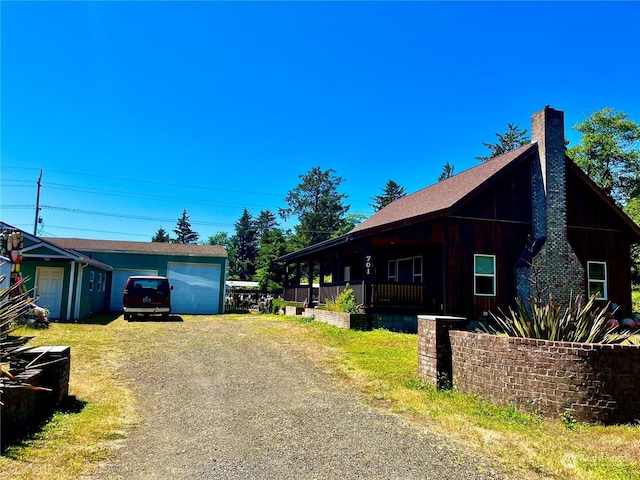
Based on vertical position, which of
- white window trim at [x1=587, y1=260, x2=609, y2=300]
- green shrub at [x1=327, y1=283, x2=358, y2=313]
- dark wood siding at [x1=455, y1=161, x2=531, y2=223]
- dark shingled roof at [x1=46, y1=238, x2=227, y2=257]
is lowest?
green shrub at [x1=327, y1=283, x2=358, y2=313]

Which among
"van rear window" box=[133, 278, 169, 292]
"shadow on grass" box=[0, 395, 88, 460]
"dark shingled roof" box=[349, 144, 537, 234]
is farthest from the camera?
"van rear window" box=[133, 278, 169, 292]

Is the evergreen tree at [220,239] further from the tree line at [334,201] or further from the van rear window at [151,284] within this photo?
the van rear window at [151,284]

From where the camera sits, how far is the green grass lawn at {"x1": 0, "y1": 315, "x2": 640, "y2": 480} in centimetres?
440

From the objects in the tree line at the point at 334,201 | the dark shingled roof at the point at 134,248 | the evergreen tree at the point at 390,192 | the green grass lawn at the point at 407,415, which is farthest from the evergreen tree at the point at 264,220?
the green grass lawn at the point at 407,415

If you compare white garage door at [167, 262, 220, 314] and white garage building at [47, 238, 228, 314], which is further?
white garage door at [167, 262, 220, 314]

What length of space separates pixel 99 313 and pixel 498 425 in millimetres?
21545

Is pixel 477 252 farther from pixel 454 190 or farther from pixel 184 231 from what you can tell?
pixel 184 231

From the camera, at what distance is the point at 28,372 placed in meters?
5.41

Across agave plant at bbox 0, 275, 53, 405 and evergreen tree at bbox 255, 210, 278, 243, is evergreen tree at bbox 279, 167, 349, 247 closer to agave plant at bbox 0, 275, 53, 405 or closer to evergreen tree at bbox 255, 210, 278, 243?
evergreen tree at bbox 255, 210, 278, 243

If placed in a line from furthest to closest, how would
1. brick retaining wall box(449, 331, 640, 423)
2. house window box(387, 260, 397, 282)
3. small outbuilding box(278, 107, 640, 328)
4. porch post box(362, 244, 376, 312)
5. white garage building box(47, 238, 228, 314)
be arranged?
white garage building box(47, 238, 228, 314), house window box(387, 260, 397, 282), small outbuilding box(278, 107, 640, 328), porch post box(362, 244, 376, 312), brick retaining wall box(449, 331, 640, 423)

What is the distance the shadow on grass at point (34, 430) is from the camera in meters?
4.45

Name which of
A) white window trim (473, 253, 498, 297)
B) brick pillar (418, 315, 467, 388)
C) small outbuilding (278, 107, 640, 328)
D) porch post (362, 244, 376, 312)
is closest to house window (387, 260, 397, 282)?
small outbuilding (278, 107, 640, 328)

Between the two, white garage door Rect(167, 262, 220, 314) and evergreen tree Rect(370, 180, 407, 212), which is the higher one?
evergreen tree Rect(370, 180, 407, 212)

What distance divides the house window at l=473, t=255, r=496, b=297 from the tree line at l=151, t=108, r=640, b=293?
17.7 metres
